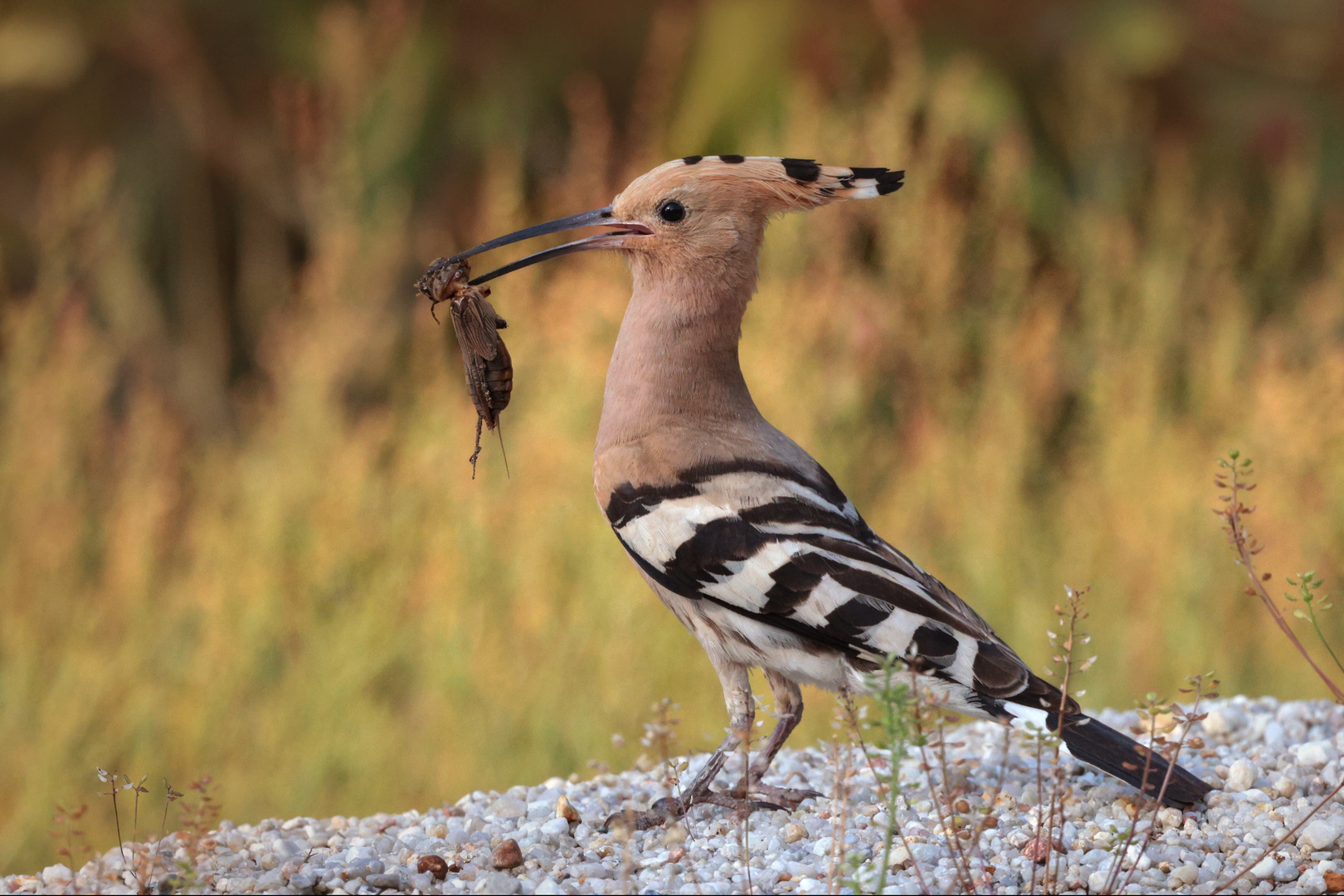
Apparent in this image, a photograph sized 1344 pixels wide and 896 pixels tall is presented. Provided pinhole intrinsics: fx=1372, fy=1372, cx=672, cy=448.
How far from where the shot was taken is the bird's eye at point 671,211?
2.44 m

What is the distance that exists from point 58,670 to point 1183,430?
139 inches

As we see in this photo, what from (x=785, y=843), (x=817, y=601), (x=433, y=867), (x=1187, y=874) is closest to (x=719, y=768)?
(x=785, y=843)

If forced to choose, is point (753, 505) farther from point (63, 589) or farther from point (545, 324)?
point (63, 589)

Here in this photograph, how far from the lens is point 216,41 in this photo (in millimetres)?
6492

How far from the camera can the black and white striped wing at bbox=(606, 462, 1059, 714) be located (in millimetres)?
2143

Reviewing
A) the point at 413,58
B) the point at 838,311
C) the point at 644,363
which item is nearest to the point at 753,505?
the point at 644,363

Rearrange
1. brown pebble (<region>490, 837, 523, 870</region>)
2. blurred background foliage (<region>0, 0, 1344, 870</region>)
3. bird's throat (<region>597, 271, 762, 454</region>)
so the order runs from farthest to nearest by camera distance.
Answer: blurred background foliage (<region>0, 0, 1344, 870</region>) → bird's throat (<region>597, 271, 762, 454</region>) → brown pebble (<region>490, 837, 523, 870</region>)

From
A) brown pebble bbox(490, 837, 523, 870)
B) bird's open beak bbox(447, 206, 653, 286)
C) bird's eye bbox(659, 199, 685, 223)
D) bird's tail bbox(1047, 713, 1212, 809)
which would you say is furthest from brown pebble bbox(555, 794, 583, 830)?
bird's eye bbox(659, 199, 685, 223)

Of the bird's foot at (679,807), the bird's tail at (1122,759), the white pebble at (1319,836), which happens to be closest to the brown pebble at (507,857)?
the bird's foot at (679,807)

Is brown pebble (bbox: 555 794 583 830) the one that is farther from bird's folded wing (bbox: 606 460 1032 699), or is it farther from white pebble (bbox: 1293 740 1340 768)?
white pebble (bbox: 1293 740 1340 768)

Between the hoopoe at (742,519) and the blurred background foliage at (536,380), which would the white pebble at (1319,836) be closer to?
the hoopoe at (742,519)

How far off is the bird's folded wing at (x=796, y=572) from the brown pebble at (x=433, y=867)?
1.85ft

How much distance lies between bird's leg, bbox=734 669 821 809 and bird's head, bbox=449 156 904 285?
755 mm

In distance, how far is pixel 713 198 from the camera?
2439mm
